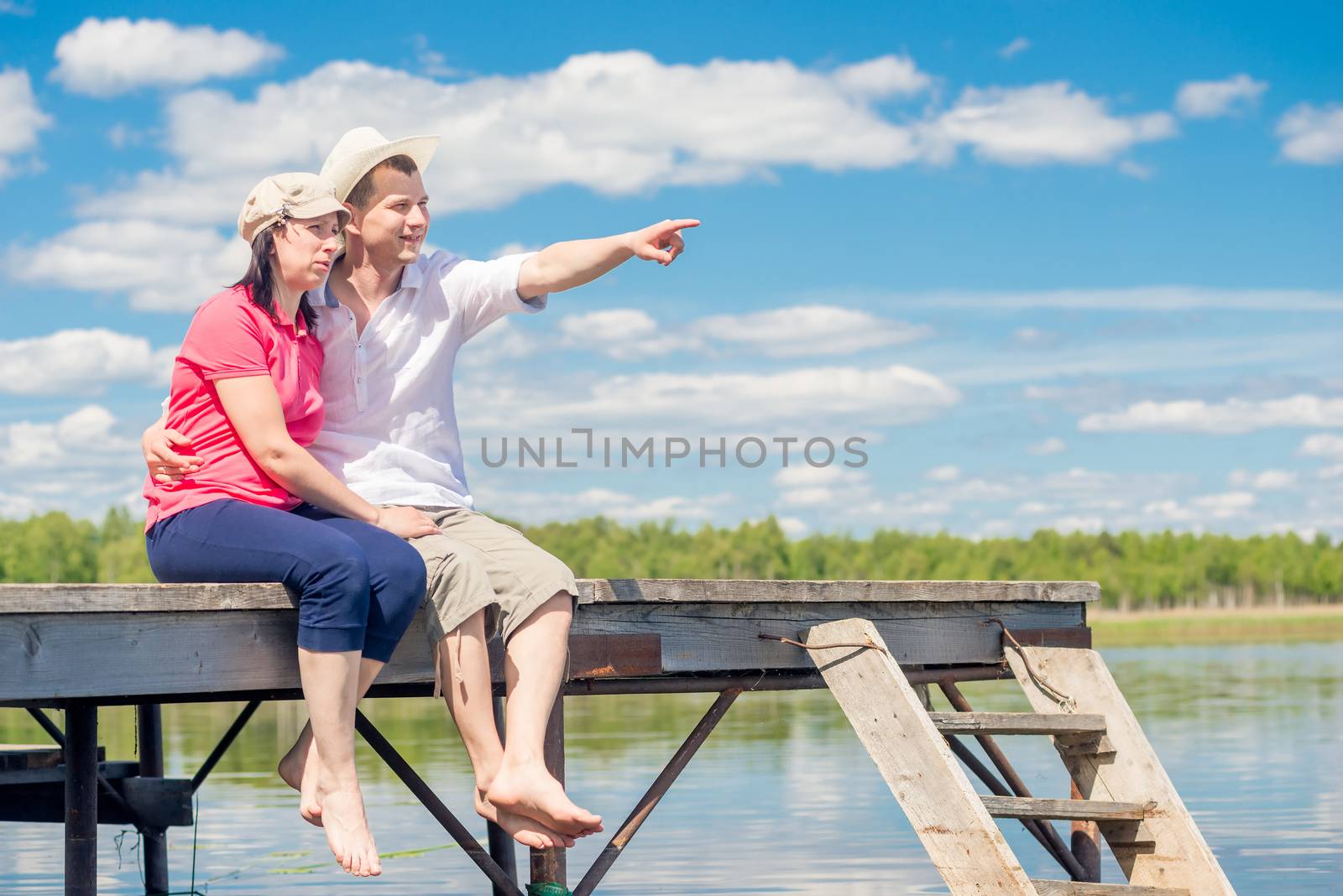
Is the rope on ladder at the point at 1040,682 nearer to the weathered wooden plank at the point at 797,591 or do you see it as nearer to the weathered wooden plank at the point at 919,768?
the weathered wooden plank at the point at 797,591

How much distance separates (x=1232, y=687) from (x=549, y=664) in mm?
34225

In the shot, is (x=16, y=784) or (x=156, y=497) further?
(x=16, y=784)

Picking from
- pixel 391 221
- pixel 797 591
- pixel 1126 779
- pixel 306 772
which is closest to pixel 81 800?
pixel 306 772

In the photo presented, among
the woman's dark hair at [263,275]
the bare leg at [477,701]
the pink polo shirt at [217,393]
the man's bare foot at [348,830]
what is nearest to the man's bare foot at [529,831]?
the bare leg at [477,701]

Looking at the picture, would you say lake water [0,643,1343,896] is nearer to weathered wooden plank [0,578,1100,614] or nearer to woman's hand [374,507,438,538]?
weathered wooden plank [0,578,1100,614]

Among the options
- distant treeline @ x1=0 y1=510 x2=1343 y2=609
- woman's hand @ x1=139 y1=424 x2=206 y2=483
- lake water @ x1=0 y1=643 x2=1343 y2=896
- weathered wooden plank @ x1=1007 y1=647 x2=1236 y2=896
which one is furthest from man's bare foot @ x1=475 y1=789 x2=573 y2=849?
distant treeline @ x1=0 y1=510 x2=1343 y2=609

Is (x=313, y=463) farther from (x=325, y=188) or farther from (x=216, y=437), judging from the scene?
(x=325, y=188)

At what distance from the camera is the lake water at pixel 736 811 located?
11719mm

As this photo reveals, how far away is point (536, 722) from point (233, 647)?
0.80m

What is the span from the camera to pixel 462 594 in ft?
14.0

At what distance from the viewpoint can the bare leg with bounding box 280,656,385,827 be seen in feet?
13.9

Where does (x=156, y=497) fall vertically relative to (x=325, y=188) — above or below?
below

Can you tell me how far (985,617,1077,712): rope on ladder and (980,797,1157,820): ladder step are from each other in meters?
0.61

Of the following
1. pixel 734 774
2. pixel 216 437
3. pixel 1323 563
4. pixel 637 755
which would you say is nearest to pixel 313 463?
pixel 216 437
